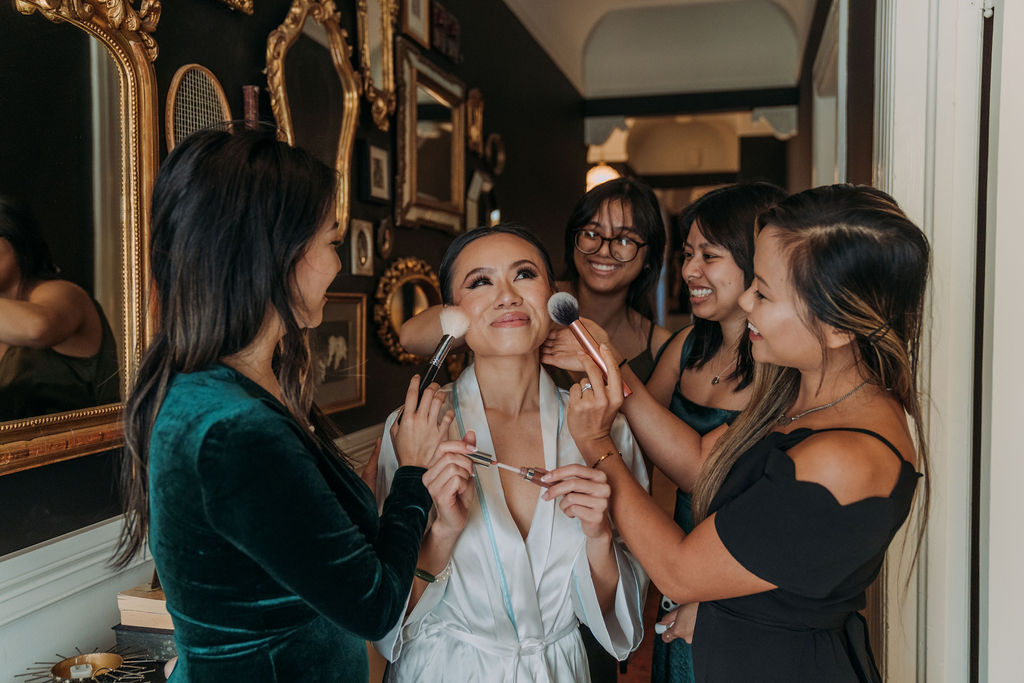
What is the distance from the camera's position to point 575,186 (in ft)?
20.5

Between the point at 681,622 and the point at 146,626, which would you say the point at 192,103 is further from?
the point at 681,622

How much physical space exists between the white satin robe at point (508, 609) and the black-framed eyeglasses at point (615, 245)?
1004mm

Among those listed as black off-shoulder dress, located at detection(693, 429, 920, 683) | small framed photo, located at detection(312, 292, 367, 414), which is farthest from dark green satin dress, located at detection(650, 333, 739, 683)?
small framed photo, located at detection(312, 292, 367, 414)

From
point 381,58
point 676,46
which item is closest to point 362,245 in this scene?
point 381,58

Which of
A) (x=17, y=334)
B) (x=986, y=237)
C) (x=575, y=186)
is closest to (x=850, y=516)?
(x=986, y=237)

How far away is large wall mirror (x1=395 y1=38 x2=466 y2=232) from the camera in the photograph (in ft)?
9.96

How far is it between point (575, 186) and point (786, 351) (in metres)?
5.26

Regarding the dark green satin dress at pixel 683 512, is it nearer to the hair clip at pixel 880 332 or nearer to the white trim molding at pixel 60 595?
the hair clip at pixel 880 332

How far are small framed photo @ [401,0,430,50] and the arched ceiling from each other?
259cm

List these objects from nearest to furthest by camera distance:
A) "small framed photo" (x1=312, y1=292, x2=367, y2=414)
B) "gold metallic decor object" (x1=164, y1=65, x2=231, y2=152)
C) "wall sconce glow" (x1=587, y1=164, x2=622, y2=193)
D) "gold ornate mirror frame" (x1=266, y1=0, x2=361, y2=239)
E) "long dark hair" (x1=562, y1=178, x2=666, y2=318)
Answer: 1. "gold metallic decor object" (x1=164, y1=65, x2=231, y2=152)
2. "gold ornate mirror frame" (x1=266, y1=0, x2=361, y2=239)
3. "long dark hair" (x1=562, y1=178, x2=666, y2=318)
4. "small framed photo" (x1=312, y1=292, x2=367, y2=414)
5. "wall sconce glow" (x1=587, y1=164, x2=622, y2=193)

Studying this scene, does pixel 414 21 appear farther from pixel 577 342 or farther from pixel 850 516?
pixel 850 516

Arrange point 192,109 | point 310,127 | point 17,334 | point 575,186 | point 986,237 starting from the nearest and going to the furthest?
point 17,334 < point 986,237 < point 192,109 < point 310,127 < point 575,186

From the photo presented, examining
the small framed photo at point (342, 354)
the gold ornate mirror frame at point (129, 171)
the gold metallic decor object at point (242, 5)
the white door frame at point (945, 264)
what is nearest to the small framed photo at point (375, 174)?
the small framed photo at point (342, 354)

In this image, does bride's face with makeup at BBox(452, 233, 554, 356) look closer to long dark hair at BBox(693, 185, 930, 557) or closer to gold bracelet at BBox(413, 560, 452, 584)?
gold bracelet at BBox(413, 560, 452, 584)
